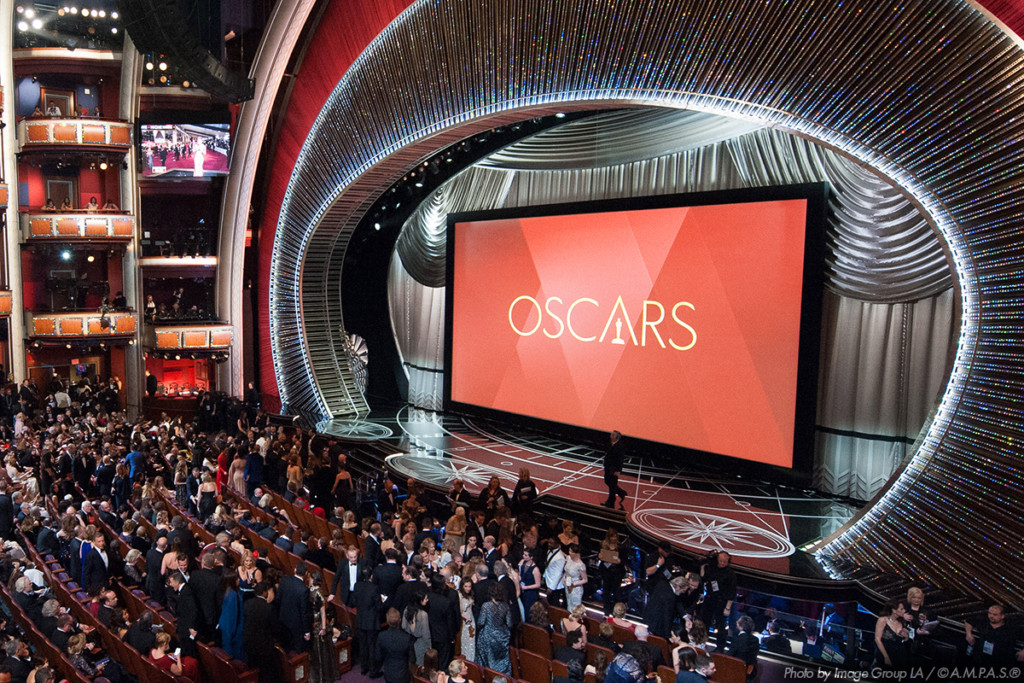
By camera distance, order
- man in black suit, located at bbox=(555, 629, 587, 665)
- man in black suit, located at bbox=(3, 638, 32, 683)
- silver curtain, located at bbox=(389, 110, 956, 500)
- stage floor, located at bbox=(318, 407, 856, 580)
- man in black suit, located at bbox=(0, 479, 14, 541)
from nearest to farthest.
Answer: man in black suit, located at bbox=(555, 629, 587, 665)
man in black suit, located at bbox=(3, 638, 32, 683)
stage floor, located at bbox=(318, 407, 856, 580)
man in black suit, located at bbox=(0, 479, 14, 541)
silver curtain, located at bbox=(389, 110, 956, 500)

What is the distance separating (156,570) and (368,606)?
2.32 meters

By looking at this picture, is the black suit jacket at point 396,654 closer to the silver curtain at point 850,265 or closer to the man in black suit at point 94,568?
the man in black suit at point 94,568

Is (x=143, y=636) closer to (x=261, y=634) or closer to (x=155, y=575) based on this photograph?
(x=261, y=634)

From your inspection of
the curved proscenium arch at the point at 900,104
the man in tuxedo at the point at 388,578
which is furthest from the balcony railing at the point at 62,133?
the man in tuxedo at the point at 388,578

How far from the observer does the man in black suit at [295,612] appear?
20.9 ft

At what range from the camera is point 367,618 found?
674cm

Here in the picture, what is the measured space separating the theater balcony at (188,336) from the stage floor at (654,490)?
5453 millimetres

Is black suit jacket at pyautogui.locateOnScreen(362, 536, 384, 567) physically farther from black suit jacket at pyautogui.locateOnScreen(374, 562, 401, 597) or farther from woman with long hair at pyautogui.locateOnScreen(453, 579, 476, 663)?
woman with long hair at pyautogui.locateOnScreen(453, 579, 476, 663)

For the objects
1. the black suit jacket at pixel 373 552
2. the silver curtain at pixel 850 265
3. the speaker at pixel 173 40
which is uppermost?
the speaker at pixel 173 40

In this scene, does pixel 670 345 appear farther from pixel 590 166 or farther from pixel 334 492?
pixel 334 492

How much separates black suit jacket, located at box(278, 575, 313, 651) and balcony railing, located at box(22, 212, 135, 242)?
16.6m

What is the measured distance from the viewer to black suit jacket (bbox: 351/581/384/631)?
670cm

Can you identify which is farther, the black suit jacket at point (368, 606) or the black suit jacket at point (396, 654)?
the black suit jacket at point (368, 606)

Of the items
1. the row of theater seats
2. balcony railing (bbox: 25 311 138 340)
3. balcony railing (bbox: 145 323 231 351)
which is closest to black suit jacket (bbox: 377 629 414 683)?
the row of theater seats
